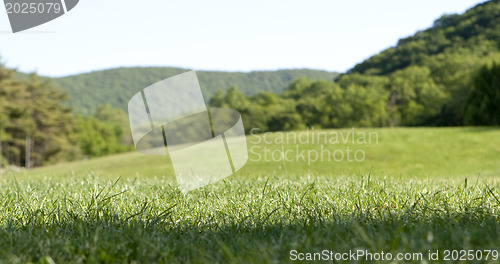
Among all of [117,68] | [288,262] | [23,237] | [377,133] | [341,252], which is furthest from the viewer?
[117,68]

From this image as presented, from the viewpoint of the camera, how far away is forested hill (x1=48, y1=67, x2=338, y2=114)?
154m

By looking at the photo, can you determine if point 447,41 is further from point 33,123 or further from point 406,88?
point 33,123

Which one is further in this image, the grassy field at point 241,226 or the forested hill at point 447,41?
the forested hill at point 447,41

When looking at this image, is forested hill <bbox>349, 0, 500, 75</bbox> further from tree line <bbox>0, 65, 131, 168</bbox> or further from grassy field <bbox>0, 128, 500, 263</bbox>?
grassy field <bbox>0, 128, 500, 263</bbox>

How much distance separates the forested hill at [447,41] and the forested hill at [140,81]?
56.4 metres

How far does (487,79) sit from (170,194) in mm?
41148

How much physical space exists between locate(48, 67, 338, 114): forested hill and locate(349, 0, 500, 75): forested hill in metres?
56.4

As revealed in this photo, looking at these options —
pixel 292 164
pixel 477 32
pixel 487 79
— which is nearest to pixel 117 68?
pixel 477 32

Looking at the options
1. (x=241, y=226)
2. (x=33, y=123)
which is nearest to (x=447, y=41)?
(x=33, y=123)

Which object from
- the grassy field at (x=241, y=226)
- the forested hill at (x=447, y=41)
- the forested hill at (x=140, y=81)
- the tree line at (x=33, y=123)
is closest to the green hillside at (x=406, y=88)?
the forested hill at (x=447, y=41)

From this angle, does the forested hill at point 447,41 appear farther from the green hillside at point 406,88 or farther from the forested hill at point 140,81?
the forested hill at point 140,81

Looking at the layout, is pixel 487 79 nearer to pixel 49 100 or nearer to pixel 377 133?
pixel 377 133

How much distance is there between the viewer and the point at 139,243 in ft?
6.70

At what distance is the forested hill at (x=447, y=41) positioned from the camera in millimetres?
80312
